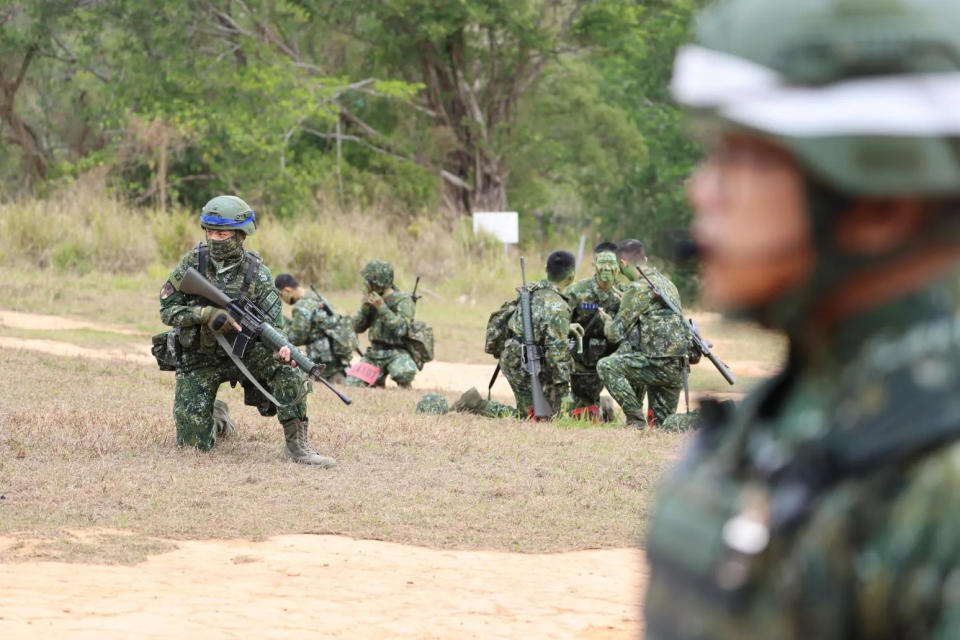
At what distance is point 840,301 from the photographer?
1.17m

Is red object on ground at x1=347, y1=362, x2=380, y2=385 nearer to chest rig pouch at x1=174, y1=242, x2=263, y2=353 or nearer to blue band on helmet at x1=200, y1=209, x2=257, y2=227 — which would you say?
chest rig pouch at x1=174, y1=242, x2=263, y2=353

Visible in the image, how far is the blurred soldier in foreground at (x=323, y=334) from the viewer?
14203 millimetres

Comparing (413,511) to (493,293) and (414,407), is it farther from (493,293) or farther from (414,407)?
(493,293)

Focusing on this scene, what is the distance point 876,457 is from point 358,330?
44.7 ft

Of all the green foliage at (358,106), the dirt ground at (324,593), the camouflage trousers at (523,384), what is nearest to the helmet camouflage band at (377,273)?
the camouflage trousers at (523,384)

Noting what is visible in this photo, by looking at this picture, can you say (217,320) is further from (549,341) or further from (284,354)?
(549,341)

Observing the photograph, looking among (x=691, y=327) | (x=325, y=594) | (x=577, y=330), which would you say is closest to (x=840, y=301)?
(x=325, y=594)

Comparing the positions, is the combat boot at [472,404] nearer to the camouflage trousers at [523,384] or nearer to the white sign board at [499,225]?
the camouflage trousers at [523,384]

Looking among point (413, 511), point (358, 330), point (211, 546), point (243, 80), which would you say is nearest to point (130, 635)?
point (211, 546)

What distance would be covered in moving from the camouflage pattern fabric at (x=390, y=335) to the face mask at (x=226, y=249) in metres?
5.09

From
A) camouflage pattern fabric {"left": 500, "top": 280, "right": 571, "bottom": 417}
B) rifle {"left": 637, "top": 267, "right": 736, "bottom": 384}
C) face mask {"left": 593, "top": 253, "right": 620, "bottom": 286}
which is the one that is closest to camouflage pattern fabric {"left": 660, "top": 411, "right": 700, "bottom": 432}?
rifle {"left": 637, "top": 267, "right": 736, "bottom": 384}

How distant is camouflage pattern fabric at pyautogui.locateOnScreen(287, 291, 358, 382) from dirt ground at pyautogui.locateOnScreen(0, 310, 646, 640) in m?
6.79

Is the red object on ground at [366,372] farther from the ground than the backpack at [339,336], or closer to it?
closer to it

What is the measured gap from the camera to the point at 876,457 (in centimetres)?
109
